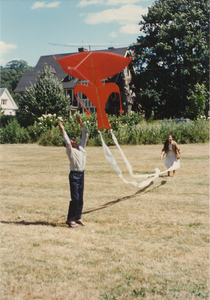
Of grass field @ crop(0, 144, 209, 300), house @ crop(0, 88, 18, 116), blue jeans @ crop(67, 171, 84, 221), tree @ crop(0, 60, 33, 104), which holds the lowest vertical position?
grass field @ crop(0, 144, 209, 300)

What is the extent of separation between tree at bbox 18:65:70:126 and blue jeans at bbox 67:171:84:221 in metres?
30.1

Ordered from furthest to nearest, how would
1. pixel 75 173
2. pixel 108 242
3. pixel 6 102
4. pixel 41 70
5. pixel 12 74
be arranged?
pixel 12 74
pixel 6 102
pixel 41 70
pixel 75 173
pixel 108 242

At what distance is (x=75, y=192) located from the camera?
6.86m

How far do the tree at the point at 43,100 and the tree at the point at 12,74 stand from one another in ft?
140

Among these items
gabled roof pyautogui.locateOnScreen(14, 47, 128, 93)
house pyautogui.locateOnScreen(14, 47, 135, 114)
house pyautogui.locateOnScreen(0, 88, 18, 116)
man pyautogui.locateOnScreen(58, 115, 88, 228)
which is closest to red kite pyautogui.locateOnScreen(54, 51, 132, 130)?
man pyautogui.locateOnScreen(58, 115, 88, 228)

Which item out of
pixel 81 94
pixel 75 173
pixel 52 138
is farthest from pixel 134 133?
pixel 81 94

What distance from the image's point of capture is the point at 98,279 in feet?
15.1

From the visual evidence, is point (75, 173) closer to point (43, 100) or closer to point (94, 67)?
point (94, 67)

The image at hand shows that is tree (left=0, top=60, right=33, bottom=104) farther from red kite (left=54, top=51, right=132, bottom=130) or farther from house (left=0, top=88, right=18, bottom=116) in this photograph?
red kite (left=54, top=51, right=132, bottom=130)

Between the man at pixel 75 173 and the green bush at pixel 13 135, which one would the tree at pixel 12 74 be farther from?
the man at pixel 75 173

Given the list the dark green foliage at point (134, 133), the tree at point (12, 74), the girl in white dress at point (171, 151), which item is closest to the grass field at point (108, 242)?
the girl in white dress at point (171, 151)

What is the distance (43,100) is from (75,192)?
31015 millimetres

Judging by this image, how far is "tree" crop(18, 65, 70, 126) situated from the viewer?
1431 inches

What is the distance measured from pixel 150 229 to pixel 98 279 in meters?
2.55
